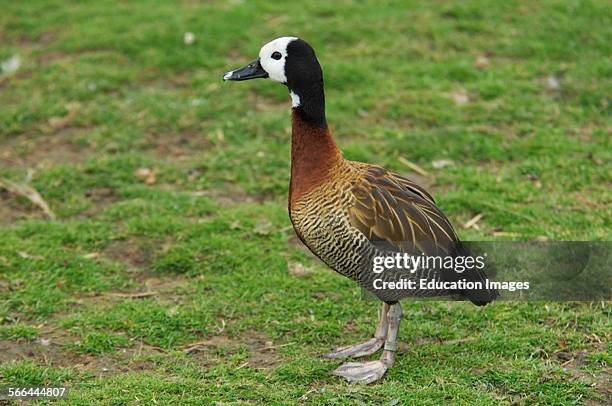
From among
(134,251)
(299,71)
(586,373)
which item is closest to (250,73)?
(299,71)

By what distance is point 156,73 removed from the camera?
28.8 ft

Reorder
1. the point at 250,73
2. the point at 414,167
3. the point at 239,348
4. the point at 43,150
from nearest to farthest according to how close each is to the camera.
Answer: the point at 250,73, the point at 239,348, the point at 414,167, the point at 43,150

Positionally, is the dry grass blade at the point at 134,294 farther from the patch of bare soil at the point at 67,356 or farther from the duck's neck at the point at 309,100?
the duck's neck at the point at 309,100

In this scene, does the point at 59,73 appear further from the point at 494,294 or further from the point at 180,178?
the point at 494,294

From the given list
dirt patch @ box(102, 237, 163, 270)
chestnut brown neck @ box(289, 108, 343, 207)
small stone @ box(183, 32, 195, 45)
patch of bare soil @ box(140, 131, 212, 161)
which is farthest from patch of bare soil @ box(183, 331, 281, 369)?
small stone @ box(183, 32, 195, 45)

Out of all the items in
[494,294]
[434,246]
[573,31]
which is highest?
[573,31]

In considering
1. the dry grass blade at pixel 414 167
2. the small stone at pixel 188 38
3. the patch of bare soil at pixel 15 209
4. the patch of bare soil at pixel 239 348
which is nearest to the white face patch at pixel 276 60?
the patch of bare soil at pixel 239 348

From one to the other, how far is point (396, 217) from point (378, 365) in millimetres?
810

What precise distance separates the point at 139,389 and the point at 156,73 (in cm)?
477

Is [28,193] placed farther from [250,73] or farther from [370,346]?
[370,346]

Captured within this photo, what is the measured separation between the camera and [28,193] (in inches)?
268

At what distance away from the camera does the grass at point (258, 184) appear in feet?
16.1

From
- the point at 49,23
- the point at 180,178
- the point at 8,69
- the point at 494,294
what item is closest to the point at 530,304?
the point at 494,294

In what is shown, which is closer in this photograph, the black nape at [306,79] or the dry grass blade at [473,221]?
the black nape at [306,79]
